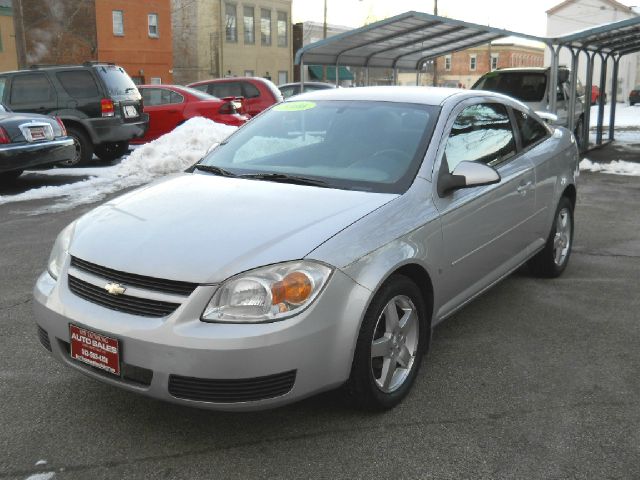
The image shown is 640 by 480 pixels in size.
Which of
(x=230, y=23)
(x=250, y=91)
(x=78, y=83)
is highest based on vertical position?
(x=230, y=23)

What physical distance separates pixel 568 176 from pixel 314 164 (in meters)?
2.66

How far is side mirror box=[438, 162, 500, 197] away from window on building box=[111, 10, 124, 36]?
122 feet

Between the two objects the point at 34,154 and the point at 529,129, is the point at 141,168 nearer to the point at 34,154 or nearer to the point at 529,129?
the point at 34,154

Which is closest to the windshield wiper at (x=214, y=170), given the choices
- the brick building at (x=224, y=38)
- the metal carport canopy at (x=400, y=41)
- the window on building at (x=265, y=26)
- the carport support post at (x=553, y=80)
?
the metal carport canopy at (x=400, y=41)

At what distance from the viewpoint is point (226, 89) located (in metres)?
Answer: 16.8

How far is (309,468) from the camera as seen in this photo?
290 cm

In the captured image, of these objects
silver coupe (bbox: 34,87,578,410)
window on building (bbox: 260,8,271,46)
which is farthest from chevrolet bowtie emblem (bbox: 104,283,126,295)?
window on building (bbox: 260,8,271,46)

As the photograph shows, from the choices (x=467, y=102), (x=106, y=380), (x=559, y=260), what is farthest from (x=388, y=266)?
(x=559, y=260)

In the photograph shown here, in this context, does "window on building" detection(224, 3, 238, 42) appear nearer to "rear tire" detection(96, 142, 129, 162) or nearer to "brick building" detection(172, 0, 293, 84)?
"brick building" detection(172, 0, 293, 84)

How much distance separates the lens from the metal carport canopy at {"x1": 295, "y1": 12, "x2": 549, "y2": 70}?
12.8 m

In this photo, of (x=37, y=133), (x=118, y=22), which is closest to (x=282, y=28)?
(x=118, y=22)

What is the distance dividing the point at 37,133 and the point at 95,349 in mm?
8001

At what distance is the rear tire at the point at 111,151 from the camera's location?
44.8 ft

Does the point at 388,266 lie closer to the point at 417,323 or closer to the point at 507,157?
the point at 417,323
